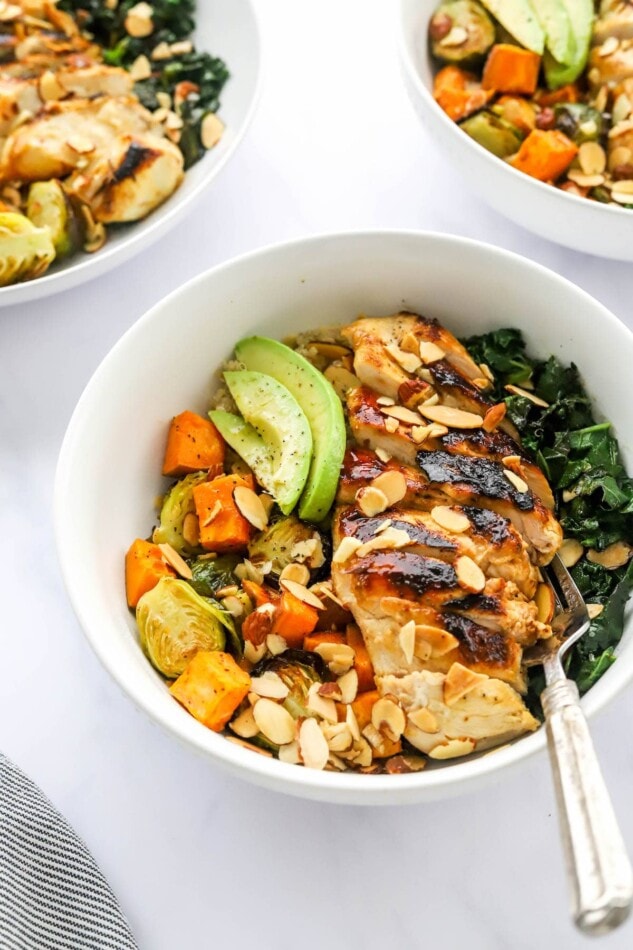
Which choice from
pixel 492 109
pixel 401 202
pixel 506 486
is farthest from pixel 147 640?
pixel 492 109

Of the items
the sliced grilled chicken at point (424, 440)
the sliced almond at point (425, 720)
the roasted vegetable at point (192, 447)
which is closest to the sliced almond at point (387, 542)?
the sliced grilled chicken at point (424, 440)

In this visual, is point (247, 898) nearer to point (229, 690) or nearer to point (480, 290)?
point (229, 690)

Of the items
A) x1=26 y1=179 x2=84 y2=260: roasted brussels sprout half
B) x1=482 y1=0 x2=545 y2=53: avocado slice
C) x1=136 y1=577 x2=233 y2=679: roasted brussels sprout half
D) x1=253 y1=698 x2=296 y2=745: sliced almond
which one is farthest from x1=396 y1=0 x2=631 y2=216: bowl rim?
x1=253 y1=698 x2=296 y2=745: sliced almond

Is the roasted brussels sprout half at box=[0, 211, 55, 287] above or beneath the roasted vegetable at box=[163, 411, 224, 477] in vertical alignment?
above

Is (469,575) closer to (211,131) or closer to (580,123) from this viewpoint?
(580,123)

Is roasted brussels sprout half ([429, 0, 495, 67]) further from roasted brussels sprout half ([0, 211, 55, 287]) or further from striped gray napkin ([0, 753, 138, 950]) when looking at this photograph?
striped gray napkin ([0, 753, 138, 950])

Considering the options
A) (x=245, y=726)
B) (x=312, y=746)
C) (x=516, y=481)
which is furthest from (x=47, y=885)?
(x=516, y=481)
